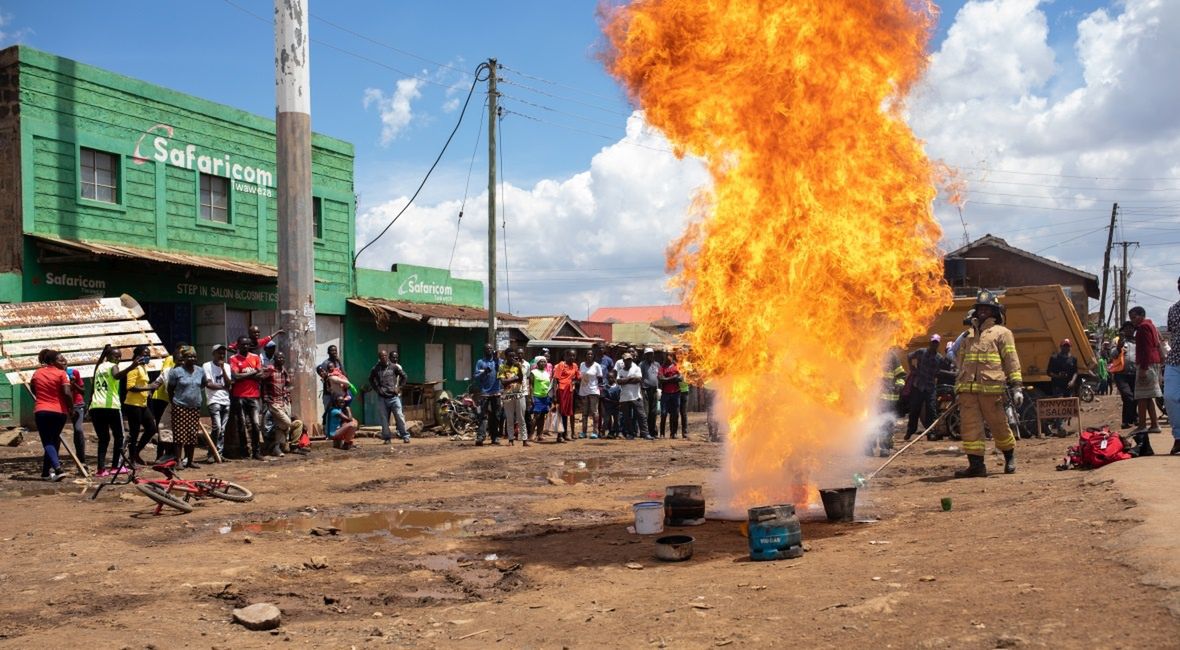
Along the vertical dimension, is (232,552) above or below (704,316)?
below

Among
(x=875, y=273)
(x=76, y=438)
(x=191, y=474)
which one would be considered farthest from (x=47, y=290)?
(x=875, y=273)

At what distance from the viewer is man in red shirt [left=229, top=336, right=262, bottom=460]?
14.5 metres

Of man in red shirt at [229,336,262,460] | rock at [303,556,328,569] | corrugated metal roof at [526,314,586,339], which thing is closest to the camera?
rock at [303,556,328,569]

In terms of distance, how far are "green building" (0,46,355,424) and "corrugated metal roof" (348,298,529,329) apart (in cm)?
143

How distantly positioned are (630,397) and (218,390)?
8.65 m

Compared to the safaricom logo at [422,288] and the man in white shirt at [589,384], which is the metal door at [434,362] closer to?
the safaricom logo at [422,288]

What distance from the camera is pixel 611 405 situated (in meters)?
20.4

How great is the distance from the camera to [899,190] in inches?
328

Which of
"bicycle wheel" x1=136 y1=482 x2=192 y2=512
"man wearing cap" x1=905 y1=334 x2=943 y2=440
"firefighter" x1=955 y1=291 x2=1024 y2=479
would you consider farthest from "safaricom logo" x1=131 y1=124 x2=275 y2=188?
"firefighter" x1=955 y1=291 x2=1024 y2=479

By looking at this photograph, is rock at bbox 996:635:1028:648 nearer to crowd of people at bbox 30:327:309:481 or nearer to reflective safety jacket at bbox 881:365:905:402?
reflective safety jacket at bbox 881:365:905:402

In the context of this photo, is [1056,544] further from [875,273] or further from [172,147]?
[172,147]

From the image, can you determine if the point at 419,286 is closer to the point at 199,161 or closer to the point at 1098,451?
the point at 199,161

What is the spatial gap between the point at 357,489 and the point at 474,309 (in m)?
18.8

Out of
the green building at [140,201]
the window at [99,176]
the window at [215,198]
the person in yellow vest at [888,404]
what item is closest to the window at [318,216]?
the green building at [140,201]
